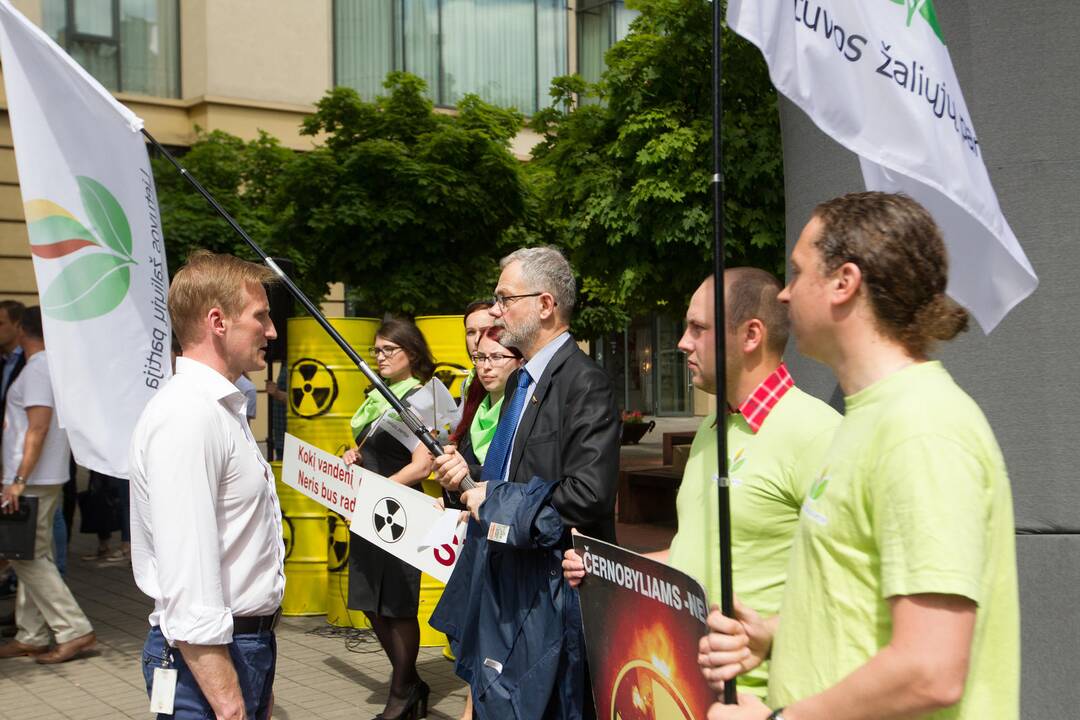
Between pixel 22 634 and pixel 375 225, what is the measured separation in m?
8.35

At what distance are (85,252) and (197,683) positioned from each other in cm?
220

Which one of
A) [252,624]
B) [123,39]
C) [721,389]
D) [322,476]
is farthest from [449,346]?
[123,39]

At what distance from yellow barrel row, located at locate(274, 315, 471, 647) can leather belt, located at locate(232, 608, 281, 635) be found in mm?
4395

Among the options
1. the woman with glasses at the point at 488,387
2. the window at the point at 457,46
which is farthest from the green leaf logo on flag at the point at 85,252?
the window at the point at 457,46

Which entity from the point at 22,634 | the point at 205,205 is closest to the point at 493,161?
the point at 205,205

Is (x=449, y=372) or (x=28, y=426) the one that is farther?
(x=449, y=372)

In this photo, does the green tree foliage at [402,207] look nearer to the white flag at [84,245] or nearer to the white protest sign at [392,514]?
the white protest sign at [392,514]

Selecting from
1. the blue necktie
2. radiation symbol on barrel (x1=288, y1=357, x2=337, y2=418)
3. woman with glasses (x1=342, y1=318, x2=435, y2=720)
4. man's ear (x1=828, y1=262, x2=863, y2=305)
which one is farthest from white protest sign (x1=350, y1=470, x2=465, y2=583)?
man's ear (x1=828, y1=262, x2=863, y2=305)

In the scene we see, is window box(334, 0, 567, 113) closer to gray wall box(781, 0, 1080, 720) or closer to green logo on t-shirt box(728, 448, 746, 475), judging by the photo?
gray wall box(781, 0, 1080, 720)

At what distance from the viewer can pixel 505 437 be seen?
12.7 ft

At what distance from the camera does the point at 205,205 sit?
15.0 meters

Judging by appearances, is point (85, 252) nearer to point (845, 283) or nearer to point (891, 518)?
point (845, 283)

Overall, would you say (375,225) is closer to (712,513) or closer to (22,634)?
(22,634)

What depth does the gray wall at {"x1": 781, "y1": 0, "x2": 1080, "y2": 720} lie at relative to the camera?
13.6 feet
